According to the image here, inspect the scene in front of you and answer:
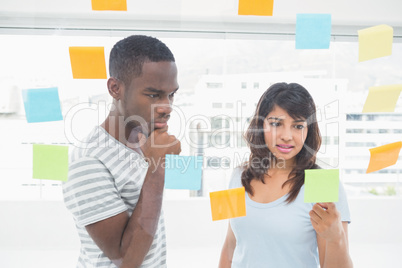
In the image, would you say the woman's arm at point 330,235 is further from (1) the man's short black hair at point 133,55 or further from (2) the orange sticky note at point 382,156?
(1) the man's short black hair at point 133,55

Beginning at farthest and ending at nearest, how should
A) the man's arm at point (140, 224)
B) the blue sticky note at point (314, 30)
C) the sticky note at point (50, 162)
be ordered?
the blue sticky note at point (314, 30) < the sticky note at point (50, 162) < the man's arm at point (140, 224)

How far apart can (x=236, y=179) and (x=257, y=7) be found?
488 millimetres

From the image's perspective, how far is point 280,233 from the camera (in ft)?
3.16

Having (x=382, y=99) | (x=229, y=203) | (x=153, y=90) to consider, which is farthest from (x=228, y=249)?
(x=382, y=99)

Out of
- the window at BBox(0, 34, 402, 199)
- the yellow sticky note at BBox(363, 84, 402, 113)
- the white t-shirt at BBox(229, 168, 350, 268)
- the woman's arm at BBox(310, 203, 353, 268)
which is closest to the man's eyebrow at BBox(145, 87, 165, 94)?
the window at BBox(0, 34, 402, 199)

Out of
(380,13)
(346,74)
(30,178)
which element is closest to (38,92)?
(30,178)

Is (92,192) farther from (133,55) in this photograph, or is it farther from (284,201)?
→ (284,201)

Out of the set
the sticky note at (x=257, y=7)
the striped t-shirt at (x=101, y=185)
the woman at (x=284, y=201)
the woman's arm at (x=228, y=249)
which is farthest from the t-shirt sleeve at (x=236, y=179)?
the sticky note at (x=257, y=7)

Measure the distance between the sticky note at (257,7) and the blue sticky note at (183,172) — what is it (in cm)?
44

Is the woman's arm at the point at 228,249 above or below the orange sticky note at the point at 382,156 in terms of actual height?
below

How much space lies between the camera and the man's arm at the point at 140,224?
2.64ft

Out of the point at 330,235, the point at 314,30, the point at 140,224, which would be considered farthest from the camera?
the point at 314,30

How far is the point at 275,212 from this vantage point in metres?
0.97

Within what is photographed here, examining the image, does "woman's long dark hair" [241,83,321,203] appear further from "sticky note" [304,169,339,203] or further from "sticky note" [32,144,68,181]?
"sticky note" [32,144,68,181]
